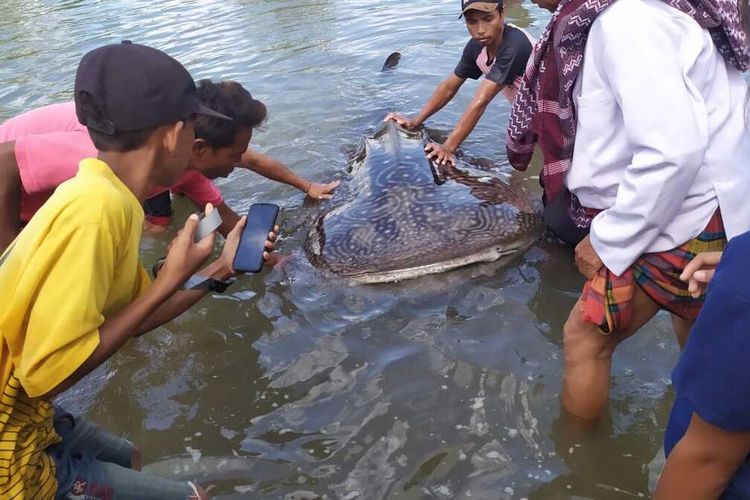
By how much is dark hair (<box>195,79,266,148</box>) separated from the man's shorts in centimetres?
137

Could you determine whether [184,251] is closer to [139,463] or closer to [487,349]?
[139,463]

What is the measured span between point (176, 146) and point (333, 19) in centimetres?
981

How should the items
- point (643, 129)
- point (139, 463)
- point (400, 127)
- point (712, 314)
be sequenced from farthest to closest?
point (400, 127) < point (139, 463) < point (643, 129) < point (712, 314)

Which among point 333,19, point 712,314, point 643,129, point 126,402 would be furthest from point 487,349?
point 333,19

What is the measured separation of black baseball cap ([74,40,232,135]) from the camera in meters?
1.90

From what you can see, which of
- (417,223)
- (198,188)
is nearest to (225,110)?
(198,188)

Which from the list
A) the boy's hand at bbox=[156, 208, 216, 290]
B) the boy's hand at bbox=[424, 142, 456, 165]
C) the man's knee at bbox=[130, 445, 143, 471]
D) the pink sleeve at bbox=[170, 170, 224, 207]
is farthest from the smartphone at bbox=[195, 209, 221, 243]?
the boy's hand at bbox=[424, 142, 456, 165]

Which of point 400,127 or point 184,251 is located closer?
point 184,251

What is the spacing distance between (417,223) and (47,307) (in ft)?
7.73

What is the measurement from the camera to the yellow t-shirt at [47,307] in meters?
1.65

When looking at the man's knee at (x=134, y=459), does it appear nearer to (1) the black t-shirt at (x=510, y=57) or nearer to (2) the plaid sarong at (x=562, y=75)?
(2) the plaid sarong at (x=562, y=75)

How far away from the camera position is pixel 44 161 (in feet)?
9.36

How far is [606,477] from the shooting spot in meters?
2.42

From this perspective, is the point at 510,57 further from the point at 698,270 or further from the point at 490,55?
the point at 698,270
